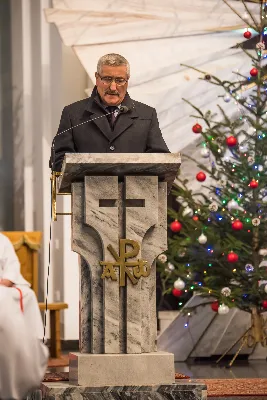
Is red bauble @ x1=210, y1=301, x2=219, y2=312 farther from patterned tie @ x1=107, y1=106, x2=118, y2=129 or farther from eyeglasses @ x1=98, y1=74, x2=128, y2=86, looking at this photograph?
eyeglasses @ x1=98, y1=74, x2=128, y2=86

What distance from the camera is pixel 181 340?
8602 mm

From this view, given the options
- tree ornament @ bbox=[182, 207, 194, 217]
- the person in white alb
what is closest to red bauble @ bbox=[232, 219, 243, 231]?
tree ornament @ bbox=[182, 207, 194, 217]

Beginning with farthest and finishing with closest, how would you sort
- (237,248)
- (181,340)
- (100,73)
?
1. (181,340)
2. (237,248)
3. (100,73)

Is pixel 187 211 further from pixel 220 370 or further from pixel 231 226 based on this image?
pixel 220 370

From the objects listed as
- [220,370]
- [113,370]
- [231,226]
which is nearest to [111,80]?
[113,370]

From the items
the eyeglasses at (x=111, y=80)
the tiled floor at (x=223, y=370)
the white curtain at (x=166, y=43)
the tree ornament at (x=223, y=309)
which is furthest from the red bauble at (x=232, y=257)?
the eyeglasses at (x=111, y=80)

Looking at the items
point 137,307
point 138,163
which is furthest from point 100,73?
point 137,307

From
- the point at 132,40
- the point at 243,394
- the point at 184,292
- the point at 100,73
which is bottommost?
the point at 243,394

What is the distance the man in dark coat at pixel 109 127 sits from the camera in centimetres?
507

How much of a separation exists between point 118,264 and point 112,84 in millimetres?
915

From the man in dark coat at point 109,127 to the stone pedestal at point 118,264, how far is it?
25 cm

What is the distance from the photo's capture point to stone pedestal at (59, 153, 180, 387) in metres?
4.76

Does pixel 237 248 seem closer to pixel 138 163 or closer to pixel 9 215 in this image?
pixel 9 215

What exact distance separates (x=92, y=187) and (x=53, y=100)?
15.7 ft
